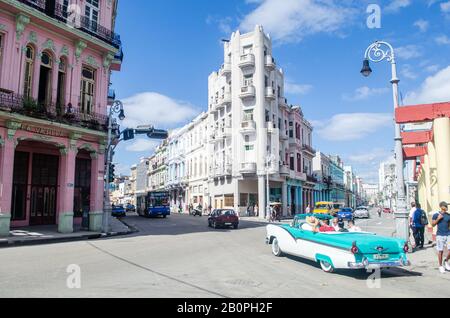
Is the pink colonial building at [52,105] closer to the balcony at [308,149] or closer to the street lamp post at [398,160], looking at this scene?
the street lamp post at [398,160]

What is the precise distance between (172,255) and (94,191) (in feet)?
36.5

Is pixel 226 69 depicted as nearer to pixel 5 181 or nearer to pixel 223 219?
pixel 223 219

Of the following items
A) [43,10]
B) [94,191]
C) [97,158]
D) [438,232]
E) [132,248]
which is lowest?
[132,248]

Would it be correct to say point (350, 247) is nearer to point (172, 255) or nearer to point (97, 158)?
point (172, 255)

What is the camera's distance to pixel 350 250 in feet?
26.5

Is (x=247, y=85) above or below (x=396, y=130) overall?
above

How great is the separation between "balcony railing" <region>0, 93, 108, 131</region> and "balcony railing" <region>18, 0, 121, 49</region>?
465 centimetres

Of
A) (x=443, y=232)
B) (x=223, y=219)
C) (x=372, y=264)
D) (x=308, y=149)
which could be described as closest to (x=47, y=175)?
(x=223, y=219)

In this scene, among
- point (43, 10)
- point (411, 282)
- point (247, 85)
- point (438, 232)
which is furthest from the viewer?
point (247, 85)

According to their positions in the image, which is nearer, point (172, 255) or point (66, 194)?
point (172, 255)

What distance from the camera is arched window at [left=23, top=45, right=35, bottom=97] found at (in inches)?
701

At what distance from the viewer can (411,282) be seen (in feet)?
26.5

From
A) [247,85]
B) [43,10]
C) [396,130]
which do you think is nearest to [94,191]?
[43,10]
